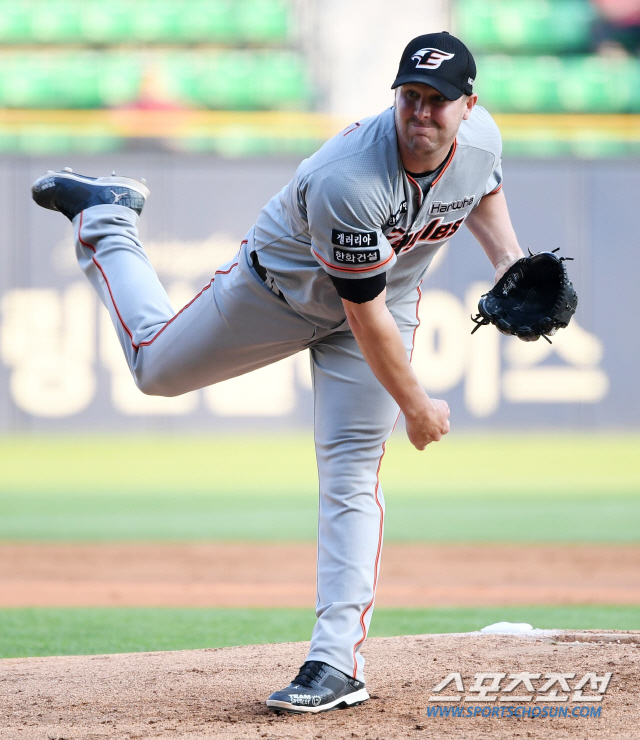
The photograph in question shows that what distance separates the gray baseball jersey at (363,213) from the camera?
1.90 m

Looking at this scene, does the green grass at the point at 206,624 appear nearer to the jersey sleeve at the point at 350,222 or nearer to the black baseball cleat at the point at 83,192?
the black baseball cleat at the point at 83,192

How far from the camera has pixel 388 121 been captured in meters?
1.95

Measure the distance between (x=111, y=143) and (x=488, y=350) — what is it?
520cm

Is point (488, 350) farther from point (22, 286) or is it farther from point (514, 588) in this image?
point (514, 588)

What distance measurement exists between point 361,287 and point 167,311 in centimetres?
70

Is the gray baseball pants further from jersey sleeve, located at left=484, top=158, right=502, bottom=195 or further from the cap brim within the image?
the cap brim

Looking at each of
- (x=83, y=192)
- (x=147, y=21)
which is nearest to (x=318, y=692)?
(x=83, y=192)

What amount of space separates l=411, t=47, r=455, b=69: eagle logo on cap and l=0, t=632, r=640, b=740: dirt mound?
3.94 ft

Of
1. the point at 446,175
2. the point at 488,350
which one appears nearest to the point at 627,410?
the point at 488,350

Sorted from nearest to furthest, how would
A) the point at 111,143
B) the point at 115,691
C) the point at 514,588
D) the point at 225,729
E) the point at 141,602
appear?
the point at 225,729 < the point at 115,691 < the point at 141,602 < the point at 514,588 < the point at 111,143

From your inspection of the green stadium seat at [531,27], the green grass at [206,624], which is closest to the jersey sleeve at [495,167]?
the green grass at [206,624]

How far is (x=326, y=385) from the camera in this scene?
221 centimetres

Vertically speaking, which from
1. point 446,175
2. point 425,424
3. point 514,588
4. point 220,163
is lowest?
point 514,588
